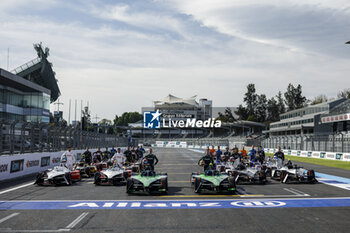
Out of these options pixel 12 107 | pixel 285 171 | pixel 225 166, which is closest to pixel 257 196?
pixel 285 171

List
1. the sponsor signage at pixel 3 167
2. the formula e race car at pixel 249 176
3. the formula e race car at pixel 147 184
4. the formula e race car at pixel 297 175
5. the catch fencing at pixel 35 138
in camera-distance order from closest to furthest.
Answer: the formula e race car at pixel 147 184 < the formula e race car at pixel 249 176 < the formula e race car at pixel 297 175 < the sponsor signage at pixel 3 167 < the catch fencing at pixel 35 138

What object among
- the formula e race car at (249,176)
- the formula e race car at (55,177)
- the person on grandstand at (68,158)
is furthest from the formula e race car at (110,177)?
the formula e race car at (249,176)

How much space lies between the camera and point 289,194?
1358 cm

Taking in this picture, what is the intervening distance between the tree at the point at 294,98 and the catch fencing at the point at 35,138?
363ft

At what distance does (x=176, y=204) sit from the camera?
11.4 meters

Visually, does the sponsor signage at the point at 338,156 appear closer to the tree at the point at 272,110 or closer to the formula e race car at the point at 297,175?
the formula e race car at the point at 297,175

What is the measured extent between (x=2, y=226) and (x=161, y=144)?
100247 mm

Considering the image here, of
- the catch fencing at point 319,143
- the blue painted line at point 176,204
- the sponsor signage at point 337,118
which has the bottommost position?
the blue painted line at point 176,204

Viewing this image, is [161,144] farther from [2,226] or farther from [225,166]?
[2,226]

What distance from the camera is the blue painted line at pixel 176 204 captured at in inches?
430

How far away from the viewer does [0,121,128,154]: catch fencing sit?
1892 cm

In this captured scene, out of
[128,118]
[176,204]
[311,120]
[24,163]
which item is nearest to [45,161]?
[24,163]

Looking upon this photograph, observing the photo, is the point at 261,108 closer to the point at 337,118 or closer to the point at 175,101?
the point at 175,101

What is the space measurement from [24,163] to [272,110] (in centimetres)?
13170
